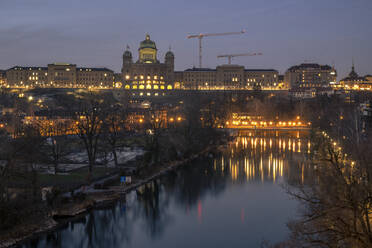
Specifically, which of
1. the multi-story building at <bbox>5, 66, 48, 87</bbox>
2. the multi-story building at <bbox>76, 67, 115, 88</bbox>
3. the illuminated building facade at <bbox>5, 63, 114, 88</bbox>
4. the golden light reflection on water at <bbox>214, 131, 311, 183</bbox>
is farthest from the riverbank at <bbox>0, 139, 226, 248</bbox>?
the multi-story building at <bbox>5, 66, 48, 87</bbox>

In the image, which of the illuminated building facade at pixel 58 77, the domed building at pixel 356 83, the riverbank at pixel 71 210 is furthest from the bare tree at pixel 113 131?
the domed building at pixel 356 83

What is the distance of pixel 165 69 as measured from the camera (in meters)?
97.4

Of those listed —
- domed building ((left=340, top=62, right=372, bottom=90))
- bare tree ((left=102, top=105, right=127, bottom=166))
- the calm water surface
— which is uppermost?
domed building ((left=340, top=62, right=372, bottom=90))

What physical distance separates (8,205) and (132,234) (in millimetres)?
4366

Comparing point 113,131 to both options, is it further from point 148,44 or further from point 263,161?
point 148,44

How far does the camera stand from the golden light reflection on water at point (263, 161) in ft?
77.4

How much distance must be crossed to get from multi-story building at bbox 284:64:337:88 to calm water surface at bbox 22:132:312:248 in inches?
3449

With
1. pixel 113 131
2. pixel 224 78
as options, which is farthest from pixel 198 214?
pixel 224 78

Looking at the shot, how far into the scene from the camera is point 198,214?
1711 centimetres

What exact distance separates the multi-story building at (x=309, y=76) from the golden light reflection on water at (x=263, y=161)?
73801 millimetres

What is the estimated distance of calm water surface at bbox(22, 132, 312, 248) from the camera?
14172mm

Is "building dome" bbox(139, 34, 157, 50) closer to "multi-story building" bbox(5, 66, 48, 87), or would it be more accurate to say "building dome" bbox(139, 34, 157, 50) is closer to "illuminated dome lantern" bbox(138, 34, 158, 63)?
"illuminated dome lantern" bbox(138, 34, 158, 63)

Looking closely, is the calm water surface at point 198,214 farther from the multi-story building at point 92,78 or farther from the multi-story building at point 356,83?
the multi-story building at point 356,83

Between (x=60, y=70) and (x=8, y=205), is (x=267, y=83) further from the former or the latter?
(x=8, y=205)
